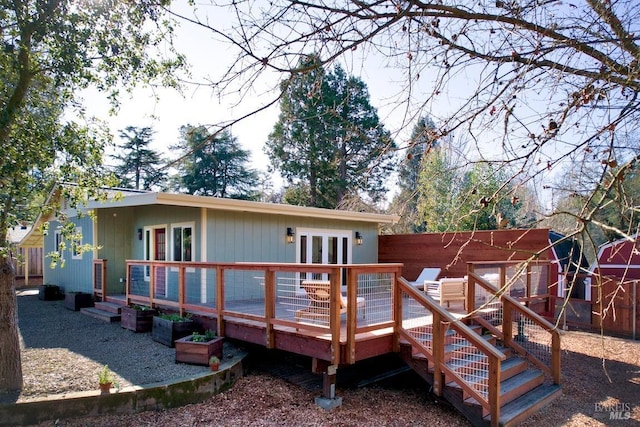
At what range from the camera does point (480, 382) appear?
536 centimetres

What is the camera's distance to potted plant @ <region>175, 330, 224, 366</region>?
5.87 m

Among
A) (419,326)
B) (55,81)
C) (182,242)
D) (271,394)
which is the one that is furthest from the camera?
(182,242)

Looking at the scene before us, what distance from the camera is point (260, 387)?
19.0ft

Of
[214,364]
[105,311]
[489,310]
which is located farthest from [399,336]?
[105,311]

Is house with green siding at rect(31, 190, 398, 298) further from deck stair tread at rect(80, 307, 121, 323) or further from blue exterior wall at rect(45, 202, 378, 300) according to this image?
deck stair tread at rect(80, 307, 121, 323)

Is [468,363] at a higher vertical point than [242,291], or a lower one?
lower

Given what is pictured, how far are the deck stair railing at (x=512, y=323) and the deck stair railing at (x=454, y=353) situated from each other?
1.96 ft

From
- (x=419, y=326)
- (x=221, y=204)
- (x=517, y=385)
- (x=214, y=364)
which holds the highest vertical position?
(x=221, y=204)

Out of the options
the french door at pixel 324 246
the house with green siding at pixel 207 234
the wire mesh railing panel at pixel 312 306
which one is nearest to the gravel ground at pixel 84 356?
the house with green siding at pixel 207 234

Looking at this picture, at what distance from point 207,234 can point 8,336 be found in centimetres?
419

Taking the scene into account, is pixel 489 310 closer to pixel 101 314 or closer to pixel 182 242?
pixel 182 242

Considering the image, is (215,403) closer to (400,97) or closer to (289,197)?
(400,97)

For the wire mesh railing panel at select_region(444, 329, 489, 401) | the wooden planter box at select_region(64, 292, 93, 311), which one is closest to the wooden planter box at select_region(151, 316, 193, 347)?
the wire mesh railing panel at select_region(444, 329, 489, 401)

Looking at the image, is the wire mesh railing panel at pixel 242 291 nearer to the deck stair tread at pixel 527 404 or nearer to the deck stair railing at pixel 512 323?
the deck stair railing at pixel 512 323
